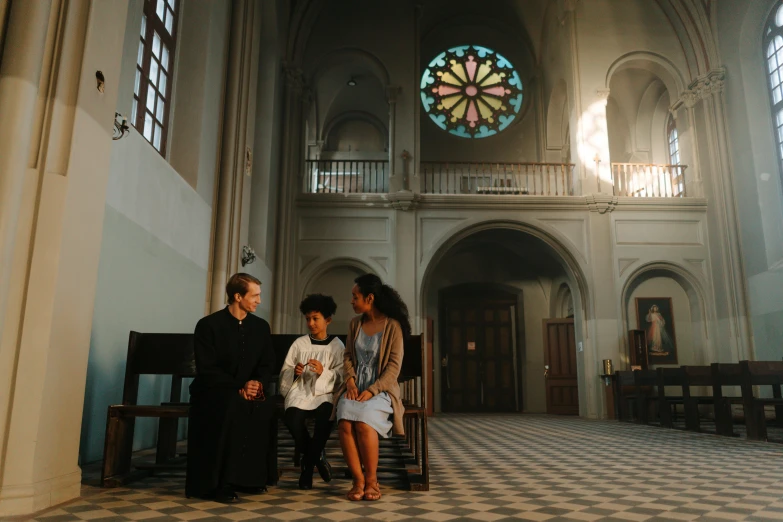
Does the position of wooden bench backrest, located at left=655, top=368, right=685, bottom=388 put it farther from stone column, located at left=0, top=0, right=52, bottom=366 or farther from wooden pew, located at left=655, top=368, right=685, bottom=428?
stone column, located at left=0, top=0, right=52, bottom=366

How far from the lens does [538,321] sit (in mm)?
16422

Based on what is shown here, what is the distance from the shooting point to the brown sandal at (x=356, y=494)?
3614 millimetres

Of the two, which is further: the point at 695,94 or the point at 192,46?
the point at 695,94

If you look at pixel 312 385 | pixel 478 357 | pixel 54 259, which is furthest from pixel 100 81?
pixel 478 357

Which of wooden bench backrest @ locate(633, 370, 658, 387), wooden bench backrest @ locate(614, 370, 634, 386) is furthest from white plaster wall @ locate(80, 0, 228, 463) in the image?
wooden bench backrest @ locate(614, 370, 634, 386)

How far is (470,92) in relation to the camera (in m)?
17.3

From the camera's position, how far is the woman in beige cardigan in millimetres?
3676

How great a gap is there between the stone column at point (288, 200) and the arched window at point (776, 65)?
32.9 feet

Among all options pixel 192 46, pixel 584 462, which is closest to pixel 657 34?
pixel 192 46

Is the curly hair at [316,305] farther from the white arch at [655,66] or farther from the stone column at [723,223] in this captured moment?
the white arch at [655,66]

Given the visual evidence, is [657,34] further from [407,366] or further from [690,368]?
[407,366]

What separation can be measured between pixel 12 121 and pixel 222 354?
175 cm

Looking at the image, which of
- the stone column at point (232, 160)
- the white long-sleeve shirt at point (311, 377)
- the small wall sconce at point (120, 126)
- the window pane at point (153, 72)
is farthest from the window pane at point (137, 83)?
the white long-sleeve shirt at point (311, 377)

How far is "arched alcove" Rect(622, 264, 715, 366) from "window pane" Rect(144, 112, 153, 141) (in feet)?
33.7
